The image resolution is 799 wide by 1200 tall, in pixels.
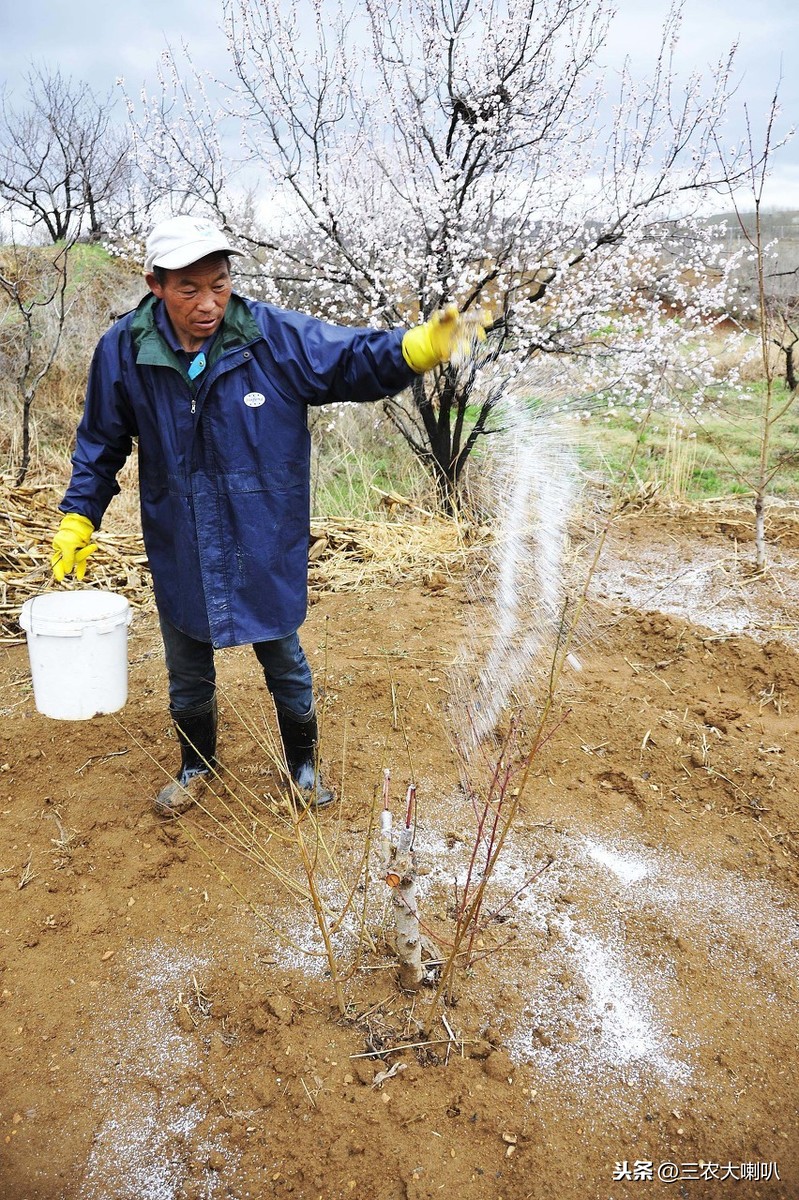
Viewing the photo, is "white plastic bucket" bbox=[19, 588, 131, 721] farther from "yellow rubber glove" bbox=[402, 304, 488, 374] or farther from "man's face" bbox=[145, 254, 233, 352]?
"yellow rubber glove" bbox=[402, 304, 488, 374]

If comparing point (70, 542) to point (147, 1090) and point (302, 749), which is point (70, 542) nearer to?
point (302, 749)

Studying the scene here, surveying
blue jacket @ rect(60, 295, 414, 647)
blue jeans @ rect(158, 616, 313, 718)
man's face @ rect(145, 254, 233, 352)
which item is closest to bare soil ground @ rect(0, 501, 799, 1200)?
blue jeans @ rect(158, 616, 313, 718)

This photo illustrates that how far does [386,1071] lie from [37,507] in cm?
467

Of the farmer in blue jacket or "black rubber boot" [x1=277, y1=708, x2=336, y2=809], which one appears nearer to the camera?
the farmer in blue jacket

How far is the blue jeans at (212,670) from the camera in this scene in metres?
2.45

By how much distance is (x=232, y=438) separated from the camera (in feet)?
7.06

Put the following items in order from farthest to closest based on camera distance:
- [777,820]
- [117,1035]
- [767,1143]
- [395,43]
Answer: [395,43]
[777,820]
[117,1035]
[767,1143]

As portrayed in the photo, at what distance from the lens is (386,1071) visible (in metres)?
1.79

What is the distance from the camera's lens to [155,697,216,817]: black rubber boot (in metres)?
2.68

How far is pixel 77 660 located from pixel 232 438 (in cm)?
102

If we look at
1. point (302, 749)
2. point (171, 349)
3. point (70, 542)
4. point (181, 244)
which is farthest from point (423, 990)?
point (181, 244)

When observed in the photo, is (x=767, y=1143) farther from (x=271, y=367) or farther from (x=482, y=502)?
(x=482, y=502)

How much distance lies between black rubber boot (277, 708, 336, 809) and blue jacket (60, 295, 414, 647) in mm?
422

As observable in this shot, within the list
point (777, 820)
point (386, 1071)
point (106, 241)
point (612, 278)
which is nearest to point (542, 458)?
point (612, 278)
